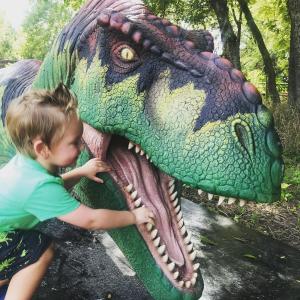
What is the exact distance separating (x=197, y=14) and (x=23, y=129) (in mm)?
13141

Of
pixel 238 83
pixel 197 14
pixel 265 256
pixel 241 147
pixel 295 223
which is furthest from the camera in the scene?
pixel 197 14

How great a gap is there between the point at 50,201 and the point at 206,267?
2.27 m

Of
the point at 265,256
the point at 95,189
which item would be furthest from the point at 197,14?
the point at 95,189

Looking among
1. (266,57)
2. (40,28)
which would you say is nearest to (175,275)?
(266,57)

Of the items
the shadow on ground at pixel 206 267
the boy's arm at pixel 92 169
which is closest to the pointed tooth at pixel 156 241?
→ the boy's arm at pixel 92 169

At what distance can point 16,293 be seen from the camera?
7.23 ft

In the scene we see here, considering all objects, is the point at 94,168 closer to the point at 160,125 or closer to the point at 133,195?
the point at 133,195

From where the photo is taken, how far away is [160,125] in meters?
2.03

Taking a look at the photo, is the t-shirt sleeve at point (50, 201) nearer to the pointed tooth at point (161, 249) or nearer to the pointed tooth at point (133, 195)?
the pointed tooth at point (133, 195)

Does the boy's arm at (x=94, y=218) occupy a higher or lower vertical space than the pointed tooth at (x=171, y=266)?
higher

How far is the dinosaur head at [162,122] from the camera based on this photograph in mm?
1845

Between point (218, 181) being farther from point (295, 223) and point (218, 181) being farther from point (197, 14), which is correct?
point (197, 14)

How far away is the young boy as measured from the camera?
1.97 m

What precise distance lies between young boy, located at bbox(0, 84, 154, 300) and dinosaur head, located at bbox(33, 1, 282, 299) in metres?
0.19
